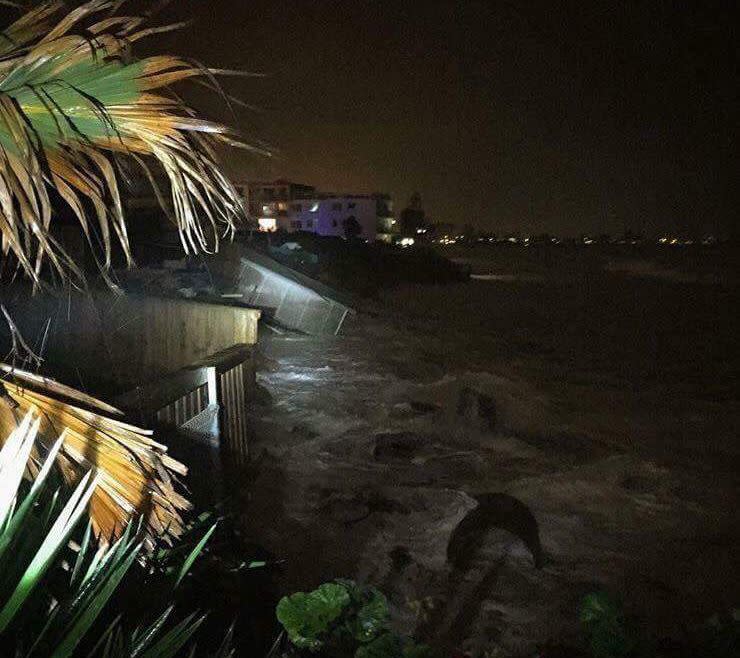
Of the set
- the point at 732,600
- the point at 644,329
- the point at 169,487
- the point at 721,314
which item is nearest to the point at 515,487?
the point at 732,600

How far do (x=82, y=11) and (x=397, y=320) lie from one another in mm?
19848

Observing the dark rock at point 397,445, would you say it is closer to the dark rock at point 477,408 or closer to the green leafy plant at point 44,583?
the dark rock at point 477,408

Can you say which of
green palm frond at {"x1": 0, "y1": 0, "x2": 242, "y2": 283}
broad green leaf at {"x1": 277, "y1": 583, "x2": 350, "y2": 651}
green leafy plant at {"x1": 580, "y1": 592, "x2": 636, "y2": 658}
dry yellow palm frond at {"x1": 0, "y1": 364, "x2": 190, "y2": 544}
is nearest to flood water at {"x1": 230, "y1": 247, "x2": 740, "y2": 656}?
green leafy plant at {"x1": 580, "y1": 592, "x2": 636, "y2": 658}

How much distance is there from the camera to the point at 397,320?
21.4 metres

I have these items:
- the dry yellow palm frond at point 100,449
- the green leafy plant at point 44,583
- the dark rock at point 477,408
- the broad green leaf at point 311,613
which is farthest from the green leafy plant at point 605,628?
the dark rock at point 477,408

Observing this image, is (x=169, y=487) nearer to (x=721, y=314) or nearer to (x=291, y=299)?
(x=291, y=299)

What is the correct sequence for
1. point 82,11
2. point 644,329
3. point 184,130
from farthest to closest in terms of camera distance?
1. point 644,329
2. point 184,130
3. point 82,11

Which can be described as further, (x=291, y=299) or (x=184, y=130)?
(x=291, y=299)

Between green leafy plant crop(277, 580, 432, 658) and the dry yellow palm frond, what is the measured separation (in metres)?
1.63

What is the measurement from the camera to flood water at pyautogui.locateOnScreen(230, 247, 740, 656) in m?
4.76

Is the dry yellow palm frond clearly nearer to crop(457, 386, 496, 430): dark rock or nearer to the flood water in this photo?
the flood water

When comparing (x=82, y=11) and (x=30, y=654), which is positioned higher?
(x=82, y=11)

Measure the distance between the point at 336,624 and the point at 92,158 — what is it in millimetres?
3111

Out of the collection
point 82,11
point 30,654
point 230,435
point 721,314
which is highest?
point 82,11
